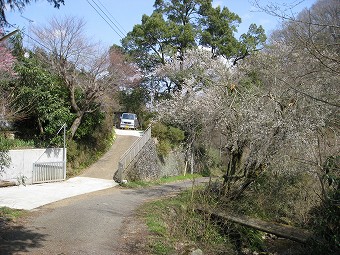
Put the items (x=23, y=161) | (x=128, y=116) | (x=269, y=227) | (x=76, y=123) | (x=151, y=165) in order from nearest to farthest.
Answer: (x=269, y=227) < (x=23, y=161) < (x=76, y=123) < (x=151, y=165) < (x=128, y=116)

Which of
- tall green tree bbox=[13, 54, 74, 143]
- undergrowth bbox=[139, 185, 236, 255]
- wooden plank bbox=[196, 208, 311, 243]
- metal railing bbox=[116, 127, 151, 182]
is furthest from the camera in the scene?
metal railing bbox=[116, 127, 151, 182]

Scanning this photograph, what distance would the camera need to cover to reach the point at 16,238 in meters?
7.34

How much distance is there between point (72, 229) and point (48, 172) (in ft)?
29.4

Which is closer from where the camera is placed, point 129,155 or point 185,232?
point 185,232

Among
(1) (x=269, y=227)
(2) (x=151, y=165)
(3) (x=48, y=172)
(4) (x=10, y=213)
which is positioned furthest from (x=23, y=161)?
(1) (x=269, y=227)

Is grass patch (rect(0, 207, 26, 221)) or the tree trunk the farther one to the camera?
the tree trunk

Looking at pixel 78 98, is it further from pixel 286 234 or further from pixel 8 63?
pixel 286 234

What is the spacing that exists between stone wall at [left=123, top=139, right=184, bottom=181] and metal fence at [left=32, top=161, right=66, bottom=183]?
345 cm

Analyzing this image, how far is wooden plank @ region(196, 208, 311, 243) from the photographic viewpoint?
827 centimetres

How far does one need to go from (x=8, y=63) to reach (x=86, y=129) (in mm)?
6198

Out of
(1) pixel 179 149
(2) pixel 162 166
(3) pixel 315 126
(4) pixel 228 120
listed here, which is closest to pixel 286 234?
(3) pixel 315 126

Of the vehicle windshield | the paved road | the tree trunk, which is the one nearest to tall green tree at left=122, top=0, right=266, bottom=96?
the vehicle windshield

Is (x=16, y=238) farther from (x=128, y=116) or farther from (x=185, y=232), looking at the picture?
(x=128, y=116)

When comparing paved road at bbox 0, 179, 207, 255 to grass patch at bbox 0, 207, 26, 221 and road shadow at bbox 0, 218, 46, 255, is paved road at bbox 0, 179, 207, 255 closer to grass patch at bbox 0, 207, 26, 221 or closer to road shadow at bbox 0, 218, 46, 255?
road shadow at bbox 0, 218, 46, 255
